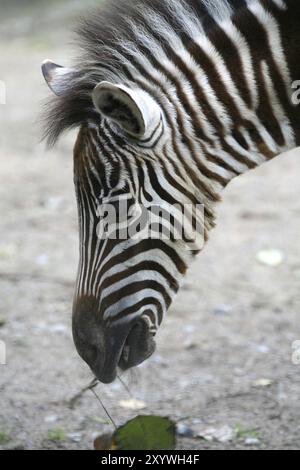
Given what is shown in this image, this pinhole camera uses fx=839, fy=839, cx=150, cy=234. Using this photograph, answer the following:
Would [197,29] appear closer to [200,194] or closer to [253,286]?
[200,194]

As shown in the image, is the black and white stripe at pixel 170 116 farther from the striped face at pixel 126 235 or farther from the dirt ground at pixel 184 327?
the dirt ground at pixel 184 327

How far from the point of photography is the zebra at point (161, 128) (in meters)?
3.44

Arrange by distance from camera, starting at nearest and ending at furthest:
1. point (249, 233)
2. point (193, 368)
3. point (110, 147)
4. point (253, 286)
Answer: point (110, 147) < point (193, 368) < point (253, 286) < point (249, 233)

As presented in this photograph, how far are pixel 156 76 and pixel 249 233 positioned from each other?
14.0ft

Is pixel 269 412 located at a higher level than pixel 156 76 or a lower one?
lower

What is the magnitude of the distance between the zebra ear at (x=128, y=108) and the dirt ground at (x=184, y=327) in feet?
3.78

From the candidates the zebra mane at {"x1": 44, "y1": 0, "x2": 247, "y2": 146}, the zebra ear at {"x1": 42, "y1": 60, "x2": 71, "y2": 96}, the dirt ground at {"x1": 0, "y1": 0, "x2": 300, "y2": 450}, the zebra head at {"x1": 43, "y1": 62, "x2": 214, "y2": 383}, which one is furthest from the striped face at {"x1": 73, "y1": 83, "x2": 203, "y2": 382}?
the dirt ground at {"x1": 0, "y1": 0, "x2": 300, "y2": 450}

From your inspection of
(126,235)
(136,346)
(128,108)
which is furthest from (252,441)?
(128,108)

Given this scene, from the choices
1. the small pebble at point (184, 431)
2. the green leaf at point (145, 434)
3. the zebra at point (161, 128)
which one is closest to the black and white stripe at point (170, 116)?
the zebra at point (161, 128)

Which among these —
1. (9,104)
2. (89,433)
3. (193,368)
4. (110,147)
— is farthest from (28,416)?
(9,104)

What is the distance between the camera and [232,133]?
3.57 meters

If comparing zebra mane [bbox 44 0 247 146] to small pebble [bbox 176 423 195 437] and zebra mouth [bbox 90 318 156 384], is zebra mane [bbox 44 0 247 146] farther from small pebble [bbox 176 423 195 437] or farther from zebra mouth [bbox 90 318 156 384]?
small pebble [bbox 176 423 195 437]

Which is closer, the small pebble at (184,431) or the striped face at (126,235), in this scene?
the striped face at (126,235)

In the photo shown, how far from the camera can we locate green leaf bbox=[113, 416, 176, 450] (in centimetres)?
409
